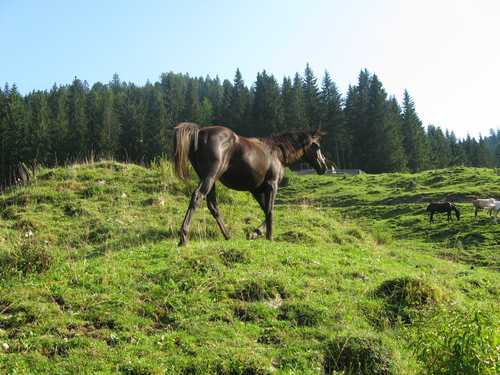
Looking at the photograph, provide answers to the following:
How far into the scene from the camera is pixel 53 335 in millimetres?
6102

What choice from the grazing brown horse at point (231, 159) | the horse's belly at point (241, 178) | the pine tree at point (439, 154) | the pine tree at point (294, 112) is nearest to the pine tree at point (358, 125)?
the pine tree at point (294, 112)

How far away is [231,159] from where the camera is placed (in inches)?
410

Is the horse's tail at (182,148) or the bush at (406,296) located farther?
the horse's tail at (182,148)

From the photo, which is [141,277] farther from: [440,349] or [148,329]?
[440,349]

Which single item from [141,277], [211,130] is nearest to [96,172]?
[211,130]

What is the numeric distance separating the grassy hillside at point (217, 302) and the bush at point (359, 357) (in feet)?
0.04

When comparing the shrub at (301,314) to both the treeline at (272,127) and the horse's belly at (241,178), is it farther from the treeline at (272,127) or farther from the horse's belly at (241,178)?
the treeline at (272,127)

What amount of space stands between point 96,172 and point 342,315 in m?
12.3

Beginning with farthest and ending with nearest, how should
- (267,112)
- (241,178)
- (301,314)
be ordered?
1. (267,112)
2. (241,178)
3. (301,314)

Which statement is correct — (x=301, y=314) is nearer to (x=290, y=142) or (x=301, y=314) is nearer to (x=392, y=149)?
(x=290, y=142)

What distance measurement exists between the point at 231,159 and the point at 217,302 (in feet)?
12.9

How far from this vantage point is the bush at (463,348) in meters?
4.27

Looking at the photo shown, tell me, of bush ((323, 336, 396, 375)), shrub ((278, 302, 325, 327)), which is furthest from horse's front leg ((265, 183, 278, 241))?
bush ((323, 336, 396, 375))

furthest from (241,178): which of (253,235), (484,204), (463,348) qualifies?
(484,204)
